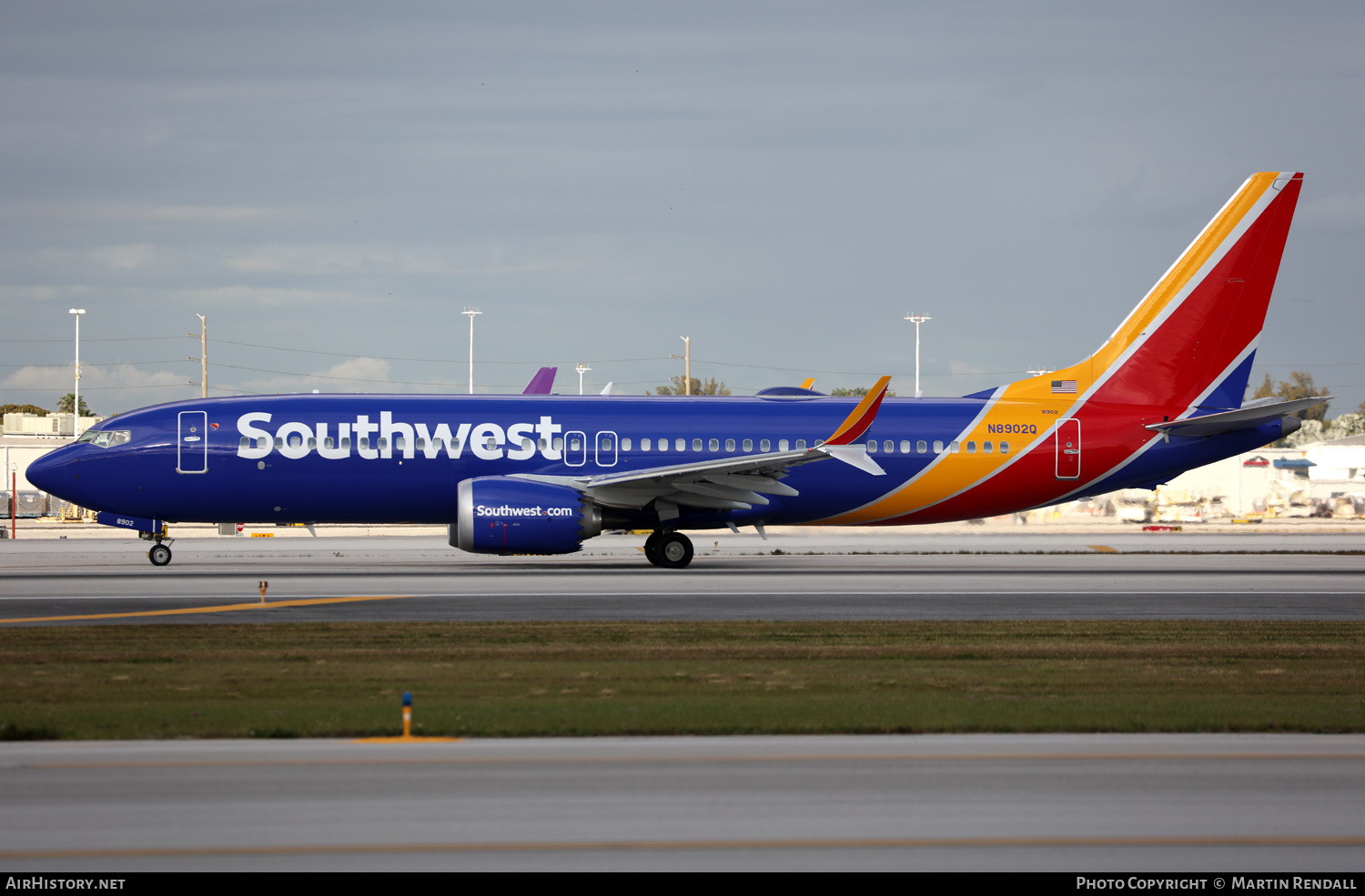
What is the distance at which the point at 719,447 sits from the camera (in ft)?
105

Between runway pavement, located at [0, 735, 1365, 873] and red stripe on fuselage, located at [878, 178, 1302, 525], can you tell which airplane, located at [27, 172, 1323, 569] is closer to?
red stripe on fuselage, located at [878, 178, 1302, 525]

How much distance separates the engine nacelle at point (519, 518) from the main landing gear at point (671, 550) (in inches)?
104

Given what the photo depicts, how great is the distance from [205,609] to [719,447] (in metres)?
14.4

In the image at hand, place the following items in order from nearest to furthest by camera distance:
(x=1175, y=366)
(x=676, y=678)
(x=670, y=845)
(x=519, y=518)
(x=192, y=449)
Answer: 1. (x=670, y=845)
2. (x=676, y=678)
3. (x=519, y=518)
4. (x=192, y=449)
5. (x=1175, y=366)

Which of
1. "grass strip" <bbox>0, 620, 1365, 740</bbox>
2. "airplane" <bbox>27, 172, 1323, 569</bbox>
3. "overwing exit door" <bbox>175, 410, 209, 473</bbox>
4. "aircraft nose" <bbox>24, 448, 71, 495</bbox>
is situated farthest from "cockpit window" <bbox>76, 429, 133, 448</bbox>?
"grass strip" <bbox>0, 620, 1365, 740</bbox>

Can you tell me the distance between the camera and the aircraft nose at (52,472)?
3067 centimetres

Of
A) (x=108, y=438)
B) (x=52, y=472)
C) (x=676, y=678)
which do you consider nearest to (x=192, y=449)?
(x=108, y=438)

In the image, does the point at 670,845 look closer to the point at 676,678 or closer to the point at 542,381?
the point at 676,678

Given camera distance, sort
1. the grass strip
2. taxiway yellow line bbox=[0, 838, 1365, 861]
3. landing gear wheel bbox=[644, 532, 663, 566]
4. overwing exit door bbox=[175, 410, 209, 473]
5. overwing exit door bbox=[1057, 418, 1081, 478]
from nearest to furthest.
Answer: taxiway yellow line bbox=[0, 838, 1365, 861]
the grass strip
overwing exit door bbox=[175, 410, 209, 473]
landing gear wheel bbox=[644, 532, 663, 566]
overwing exit door bbox=[1057, 418, 1081, 478]

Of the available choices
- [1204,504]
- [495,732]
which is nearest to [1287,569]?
[495,732]

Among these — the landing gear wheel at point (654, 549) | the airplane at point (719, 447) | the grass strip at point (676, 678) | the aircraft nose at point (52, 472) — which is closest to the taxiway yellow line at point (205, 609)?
the grass strip at point (676, 678)

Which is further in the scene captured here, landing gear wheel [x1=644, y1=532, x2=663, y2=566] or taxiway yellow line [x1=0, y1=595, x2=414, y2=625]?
landing gear wheel [x1=644, y1=532, x2=663, y2=566]

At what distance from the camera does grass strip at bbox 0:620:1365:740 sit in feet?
39.2

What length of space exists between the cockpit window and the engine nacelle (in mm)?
8722
